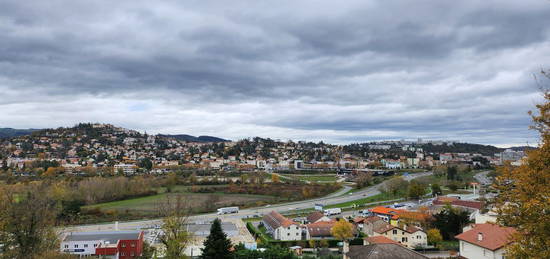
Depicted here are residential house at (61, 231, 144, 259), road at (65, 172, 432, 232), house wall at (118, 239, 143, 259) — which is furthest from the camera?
road at (65, 172, 432, 232)

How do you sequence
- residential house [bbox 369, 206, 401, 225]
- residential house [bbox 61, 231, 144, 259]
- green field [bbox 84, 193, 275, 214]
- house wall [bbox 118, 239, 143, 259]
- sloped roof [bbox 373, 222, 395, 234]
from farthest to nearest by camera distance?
1. green field [bbox 84, 193, 275, 214]
2. residential house [bbox 369, 206, 401, 225]
3. sloped roof [bbox 373, 222, 395, 234]
4. house wall [bbox 118, 239, 143, 259]
5. residential house [bbox 61, 231, 144, 259]

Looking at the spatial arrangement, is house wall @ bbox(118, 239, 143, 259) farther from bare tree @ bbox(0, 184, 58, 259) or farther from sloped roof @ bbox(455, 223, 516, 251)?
sloped roof @ bbox(455, 223, 516, 251)

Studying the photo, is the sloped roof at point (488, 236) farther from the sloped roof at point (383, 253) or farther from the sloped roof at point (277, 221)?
the sloped roof at point (277, 221)

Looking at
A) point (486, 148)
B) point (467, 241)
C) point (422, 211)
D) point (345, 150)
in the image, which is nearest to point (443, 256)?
point (467, 241)

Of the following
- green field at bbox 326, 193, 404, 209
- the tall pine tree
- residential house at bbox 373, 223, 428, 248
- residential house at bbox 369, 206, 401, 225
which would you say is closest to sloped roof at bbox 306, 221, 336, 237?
residential house at bbox 373, 223, 428, 248

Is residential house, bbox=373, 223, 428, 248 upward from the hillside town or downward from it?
downward

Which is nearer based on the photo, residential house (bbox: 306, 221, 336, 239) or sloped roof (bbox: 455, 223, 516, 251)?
sloped roof (bbox: 455, 223, 516, 251)

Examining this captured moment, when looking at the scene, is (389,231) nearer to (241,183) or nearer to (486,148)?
(241,183)
